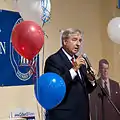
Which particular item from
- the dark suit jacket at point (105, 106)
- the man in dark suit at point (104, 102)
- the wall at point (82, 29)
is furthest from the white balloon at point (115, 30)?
the wall at point (82, 29)

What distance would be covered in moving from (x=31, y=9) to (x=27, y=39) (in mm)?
382

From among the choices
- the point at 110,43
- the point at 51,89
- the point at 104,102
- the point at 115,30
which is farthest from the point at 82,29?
the point at 51,89

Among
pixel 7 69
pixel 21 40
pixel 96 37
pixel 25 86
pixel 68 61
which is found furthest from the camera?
pixel 96 37

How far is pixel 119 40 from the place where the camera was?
327cm

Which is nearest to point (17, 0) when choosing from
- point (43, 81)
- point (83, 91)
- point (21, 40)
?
point (21, 40)

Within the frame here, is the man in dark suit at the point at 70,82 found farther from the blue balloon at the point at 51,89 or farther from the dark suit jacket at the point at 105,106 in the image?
the dark suit jacket at the point at 105,106

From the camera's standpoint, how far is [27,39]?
7.36 feet

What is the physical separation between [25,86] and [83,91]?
2.70 feet

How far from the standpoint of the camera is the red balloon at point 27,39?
2.25m

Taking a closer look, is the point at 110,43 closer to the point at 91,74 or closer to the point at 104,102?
the point at 104,102

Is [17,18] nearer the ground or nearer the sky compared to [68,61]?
nearer the sky

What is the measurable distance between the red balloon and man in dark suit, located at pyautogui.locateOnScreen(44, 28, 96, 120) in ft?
0.85

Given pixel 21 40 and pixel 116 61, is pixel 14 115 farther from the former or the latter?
pixel 116 61

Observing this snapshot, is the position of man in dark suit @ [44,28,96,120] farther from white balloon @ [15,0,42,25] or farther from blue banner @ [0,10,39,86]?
blue banner @ [0,10,39,86]
